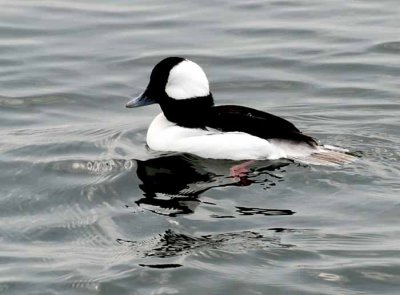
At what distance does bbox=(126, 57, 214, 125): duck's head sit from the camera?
1141cm

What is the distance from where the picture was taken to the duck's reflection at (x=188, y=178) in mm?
9898

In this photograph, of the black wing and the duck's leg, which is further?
the black wing

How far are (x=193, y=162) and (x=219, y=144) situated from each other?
0.96 feet

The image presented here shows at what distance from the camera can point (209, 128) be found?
11141 millimetres

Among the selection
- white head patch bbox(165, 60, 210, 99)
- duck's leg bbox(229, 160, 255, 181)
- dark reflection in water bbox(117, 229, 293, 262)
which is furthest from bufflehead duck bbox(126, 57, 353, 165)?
dark reflection in water bbox(117, 229, 293, 262)

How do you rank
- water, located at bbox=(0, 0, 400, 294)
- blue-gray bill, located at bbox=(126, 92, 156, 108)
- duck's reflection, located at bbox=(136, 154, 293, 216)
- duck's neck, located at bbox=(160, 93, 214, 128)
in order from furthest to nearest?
1. blue-gray bill, located at bbox=(126, 92, 156, 108)
2. duck's neck, located at bbox=(160, 93, 214, 128)
3. duck's reflection, located at bbox=(136, 154, 293, 216)
4. water, located at bbox=(0, 0, 400, 294)

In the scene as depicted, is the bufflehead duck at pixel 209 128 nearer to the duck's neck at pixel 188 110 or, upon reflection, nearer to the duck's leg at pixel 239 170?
the duck's neck at pixel 188 110

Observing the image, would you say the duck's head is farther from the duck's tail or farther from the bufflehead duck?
the duck's tail

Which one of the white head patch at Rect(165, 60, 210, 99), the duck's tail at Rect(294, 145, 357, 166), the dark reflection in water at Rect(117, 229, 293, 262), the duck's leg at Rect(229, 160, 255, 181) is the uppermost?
the white head patch at Rect(165, 60, 210, 99)

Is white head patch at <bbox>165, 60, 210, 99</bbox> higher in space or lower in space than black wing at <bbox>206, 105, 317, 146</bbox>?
higher

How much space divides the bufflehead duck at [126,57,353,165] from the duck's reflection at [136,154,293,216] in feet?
0.37

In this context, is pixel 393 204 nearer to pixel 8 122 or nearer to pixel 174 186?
pixel 174 186

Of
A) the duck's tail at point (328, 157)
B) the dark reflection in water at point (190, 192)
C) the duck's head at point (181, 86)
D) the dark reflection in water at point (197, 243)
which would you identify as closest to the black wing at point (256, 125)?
the duck's tail at point (328, 157)

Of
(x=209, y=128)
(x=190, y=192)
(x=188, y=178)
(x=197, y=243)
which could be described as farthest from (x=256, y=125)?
(x=197, y=243)
